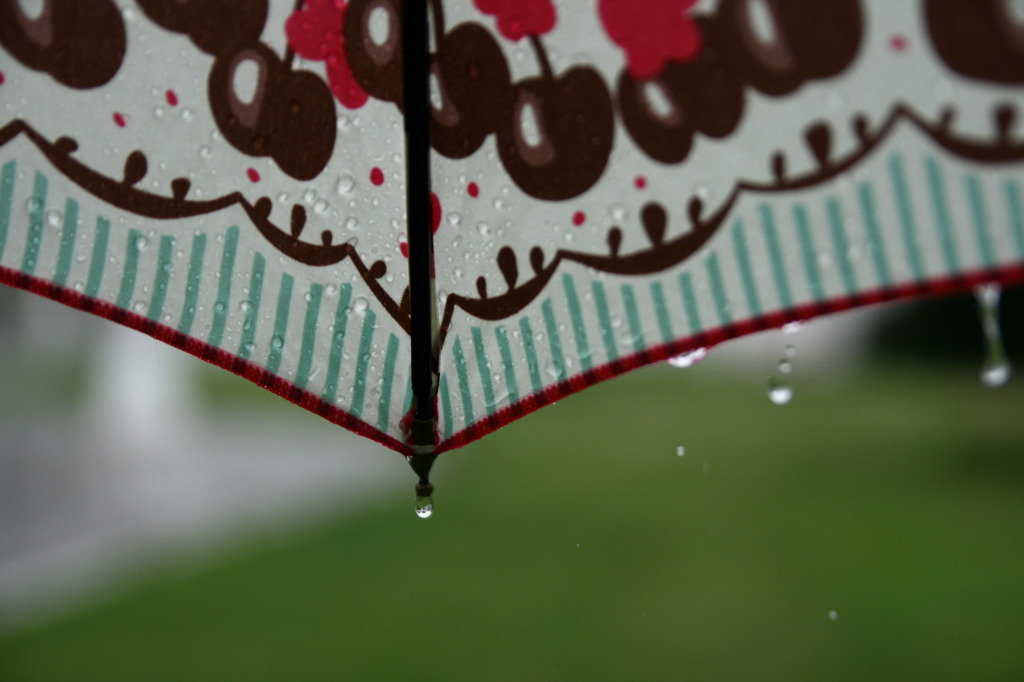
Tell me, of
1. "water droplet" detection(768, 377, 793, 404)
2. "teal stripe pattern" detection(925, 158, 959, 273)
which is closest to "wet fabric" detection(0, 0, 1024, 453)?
"teal stripe pattern" detection(925, 158, 959, 273)

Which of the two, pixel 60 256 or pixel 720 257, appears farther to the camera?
pixel 60 256

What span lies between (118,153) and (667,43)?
20.0 inches

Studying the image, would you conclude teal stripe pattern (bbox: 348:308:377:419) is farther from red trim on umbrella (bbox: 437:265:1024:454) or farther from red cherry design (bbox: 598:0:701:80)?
red cherry design (bbox: 598:0:701:80)

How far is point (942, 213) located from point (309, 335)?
0.54 m

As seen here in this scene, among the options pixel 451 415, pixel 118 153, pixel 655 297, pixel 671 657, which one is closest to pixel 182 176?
pixel 118 153

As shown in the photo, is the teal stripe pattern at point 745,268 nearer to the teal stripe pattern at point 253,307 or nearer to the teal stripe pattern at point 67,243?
the teal stripe pattern at point 253,307

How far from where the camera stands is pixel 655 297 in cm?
63

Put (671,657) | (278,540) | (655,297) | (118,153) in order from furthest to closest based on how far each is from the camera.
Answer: (278,540) < (671,657) < (118,153) < (655,297)

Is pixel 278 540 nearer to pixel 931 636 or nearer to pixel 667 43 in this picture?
pixel 931 636

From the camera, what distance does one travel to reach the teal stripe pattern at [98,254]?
29.5 inches

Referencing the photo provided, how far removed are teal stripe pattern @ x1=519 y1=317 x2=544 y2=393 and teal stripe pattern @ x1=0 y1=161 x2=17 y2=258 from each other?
494 mm

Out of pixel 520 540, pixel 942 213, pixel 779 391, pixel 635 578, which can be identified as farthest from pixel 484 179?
pixel 520 540

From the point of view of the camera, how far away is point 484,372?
0.74 meters

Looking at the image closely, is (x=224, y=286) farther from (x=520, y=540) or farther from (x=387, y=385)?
(x=520, y=540)
